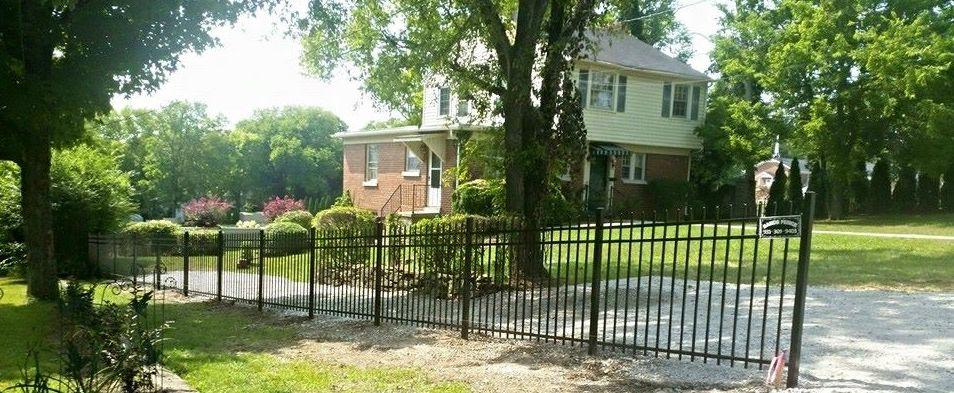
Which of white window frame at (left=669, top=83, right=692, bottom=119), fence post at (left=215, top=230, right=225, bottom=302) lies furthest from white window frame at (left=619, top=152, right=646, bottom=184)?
fence post at (left=215, top=230, right=225, bottom=302)

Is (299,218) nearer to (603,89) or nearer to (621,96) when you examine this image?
(603,89)

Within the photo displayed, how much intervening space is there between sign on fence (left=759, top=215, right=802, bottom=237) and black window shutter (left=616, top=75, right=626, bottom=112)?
21214 millimetres

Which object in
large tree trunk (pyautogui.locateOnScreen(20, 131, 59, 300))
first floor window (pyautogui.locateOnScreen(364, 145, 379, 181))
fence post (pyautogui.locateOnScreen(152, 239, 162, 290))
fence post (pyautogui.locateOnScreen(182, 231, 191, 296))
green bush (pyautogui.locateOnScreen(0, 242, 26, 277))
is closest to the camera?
large tree trunk (pyautogui.locateOnScreen(20, 131, 59, 300))

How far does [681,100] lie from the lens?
94.4ft

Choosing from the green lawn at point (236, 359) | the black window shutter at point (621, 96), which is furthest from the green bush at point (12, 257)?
the black window shutter at point (621, 96)

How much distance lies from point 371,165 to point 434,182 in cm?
530

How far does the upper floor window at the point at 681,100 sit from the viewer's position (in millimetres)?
28203

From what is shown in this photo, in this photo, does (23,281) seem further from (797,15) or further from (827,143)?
(797,15)

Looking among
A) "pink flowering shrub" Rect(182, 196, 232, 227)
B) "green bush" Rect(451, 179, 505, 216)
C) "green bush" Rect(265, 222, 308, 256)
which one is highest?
"green bush" Rect(451, 179, 505, 216)

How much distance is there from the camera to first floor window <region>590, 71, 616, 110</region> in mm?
25750

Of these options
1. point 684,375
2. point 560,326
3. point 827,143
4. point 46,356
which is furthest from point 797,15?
point 46,356

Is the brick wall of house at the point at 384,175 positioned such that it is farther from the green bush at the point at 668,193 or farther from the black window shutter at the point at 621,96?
the green bush at the point at 668,193

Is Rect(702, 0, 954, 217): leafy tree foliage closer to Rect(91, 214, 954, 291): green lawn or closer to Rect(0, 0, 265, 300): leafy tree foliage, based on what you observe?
Rect(91, 214, 954, 291): green lawn

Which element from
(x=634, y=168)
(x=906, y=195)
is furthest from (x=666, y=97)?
(x=906, y=195)
